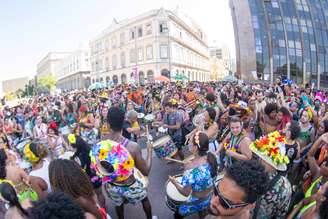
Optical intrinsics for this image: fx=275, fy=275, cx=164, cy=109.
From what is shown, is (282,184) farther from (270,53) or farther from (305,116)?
(270,53)

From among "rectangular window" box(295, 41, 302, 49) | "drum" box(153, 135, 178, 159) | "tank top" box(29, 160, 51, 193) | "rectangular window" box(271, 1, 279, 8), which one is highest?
"rectangular window" box(271, 1, 279, 8)

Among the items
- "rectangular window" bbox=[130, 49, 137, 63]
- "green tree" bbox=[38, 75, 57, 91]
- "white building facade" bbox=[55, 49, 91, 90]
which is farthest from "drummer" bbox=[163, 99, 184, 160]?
"green tree" bbox=[38, 75, 57, 91]

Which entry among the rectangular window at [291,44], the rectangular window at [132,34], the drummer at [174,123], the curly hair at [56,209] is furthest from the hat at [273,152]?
the rectangular window at [132,34]

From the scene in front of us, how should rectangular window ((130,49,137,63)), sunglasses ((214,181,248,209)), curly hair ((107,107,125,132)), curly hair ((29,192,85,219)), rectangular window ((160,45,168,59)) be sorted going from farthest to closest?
rectangular window ((130,49,137,63)) → rectangular window ((160,45,168,59)) → curly hair ((107,107,125,132)) → sunglasses ((214,181,248,209)) → curly hair ((29,192,85,219))

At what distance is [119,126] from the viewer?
3613mm

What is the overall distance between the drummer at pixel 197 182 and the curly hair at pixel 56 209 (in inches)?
60.9

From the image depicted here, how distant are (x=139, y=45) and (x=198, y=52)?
20880 millimetres

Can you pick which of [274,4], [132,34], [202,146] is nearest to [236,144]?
[202,146]

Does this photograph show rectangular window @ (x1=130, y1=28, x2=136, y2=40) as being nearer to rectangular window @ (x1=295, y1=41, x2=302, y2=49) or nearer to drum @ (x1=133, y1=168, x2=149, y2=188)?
rectangular window @ (x1=295, y1=41, x2=302, y2=49)

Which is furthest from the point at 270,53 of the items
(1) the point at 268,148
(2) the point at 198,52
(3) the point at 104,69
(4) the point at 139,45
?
(1) the point at 268,148

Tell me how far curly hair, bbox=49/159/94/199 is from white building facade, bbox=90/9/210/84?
36347 millimetres

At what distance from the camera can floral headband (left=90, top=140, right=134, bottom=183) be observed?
2.97 m

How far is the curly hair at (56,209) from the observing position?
155 centimetres

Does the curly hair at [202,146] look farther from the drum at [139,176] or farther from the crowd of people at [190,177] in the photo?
the drum at [139,176]
